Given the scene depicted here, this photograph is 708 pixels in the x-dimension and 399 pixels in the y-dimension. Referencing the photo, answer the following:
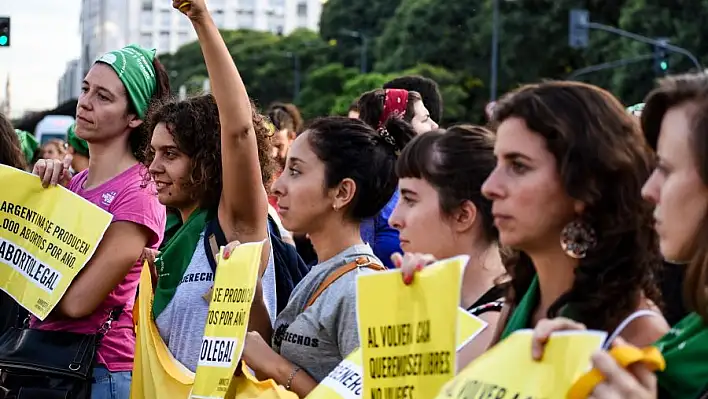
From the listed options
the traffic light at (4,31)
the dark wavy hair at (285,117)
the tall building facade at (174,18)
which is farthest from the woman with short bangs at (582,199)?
the tall building facade at (174,18)

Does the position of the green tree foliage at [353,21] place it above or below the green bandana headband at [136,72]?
below

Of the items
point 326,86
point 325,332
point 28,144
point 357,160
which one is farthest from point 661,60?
point 326,86

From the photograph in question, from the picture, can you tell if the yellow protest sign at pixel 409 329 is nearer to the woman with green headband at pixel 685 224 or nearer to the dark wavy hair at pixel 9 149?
the woman with green headband at pixel 685 224

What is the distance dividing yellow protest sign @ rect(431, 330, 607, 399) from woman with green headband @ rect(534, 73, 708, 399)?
41 millimetres

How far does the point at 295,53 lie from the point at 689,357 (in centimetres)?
10494

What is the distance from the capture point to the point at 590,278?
2941 millimetres

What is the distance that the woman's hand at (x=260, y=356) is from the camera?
157 inches

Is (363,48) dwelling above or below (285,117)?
A: below

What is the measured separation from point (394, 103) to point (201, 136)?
1.68 m

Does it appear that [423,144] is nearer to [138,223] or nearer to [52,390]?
[138,223]

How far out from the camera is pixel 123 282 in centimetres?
506

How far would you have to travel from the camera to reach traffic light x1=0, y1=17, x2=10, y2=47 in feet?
53.6

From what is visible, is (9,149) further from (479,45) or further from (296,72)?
(296,72)

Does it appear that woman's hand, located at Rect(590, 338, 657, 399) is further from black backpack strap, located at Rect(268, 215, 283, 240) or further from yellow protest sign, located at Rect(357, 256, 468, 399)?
black backpack strap, located at Rect(268, 215, 283, 240)
